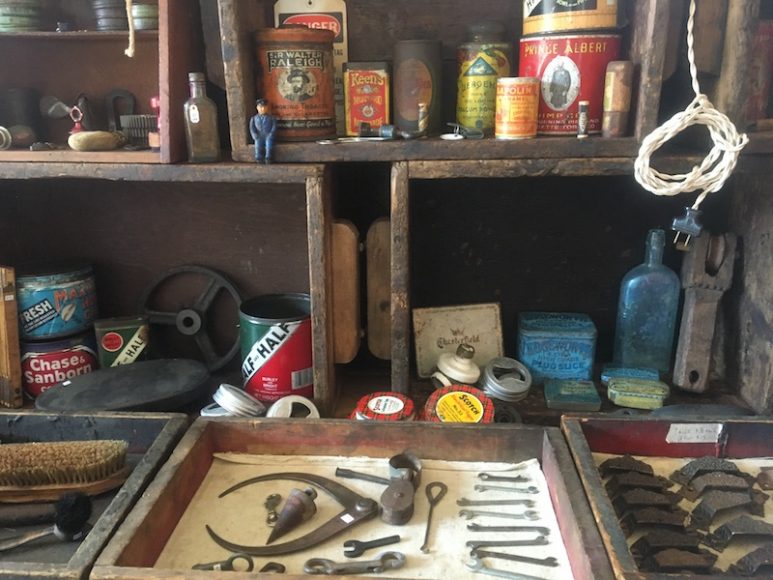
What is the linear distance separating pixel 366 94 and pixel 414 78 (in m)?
0.08

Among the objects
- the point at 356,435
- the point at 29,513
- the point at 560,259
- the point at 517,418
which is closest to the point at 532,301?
the point at 560,259

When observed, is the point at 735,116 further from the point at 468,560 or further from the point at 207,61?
the point at 207,61

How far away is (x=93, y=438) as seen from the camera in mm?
1026

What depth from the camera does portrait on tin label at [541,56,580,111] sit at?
3.35ft

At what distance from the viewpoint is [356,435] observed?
39.3 inches

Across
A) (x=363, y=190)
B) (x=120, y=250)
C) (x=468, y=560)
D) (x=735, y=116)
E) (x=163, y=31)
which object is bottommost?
(x=468, y=560)

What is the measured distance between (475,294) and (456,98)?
0.39 meters

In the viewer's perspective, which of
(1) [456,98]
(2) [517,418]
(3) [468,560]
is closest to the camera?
(3) [468,560]

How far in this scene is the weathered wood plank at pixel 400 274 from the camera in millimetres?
1028

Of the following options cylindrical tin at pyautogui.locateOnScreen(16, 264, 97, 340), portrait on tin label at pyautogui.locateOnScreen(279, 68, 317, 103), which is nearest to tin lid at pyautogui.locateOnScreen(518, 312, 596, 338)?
portrait on tin label at pyautogui.locateOnScreen(279, 68, 317, 103)

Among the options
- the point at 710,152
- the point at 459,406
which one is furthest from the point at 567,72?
the point at 459,406

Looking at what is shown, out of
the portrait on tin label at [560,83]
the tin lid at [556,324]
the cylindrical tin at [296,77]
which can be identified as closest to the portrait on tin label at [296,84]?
the cylindrical tin at [296,77]

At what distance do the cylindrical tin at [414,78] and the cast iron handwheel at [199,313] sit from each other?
0.52 meters

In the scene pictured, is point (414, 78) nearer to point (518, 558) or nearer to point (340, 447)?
point (340, 447)
